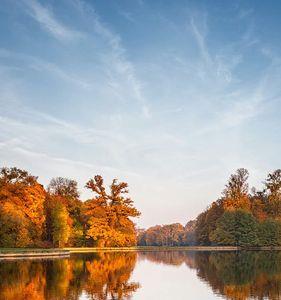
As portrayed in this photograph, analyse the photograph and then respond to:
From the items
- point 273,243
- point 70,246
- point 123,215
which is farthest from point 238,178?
point 70,246

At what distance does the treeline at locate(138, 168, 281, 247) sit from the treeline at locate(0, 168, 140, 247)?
1623cm

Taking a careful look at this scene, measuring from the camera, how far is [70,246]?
73.1 m

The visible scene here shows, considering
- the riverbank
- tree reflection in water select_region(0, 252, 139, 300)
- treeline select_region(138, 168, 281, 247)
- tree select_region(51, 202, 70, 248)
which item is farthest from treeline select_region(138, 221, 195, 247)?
tree reflection in water select_region(0, 252, 139, 300)

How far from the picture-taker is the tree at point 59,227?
214 ft

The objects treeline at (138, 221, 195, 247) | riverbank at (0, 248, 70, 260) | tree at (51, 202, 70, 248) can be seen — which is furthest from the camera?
treeline at (138, 221, 195, 247)

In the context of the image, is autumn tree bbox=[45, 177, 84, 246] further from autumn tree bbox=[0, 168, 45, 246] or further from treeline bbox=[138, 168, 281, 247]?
treeline bbox=[138, 168, 281, 247]

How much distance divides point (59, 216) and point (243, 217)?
31861 millimetres

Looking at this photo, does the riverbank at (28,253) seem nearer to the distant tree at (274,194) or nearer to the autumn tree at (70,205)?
the autumn tree at (70,205)

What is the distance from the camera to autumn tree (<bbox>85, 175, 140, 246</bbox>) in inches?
2840

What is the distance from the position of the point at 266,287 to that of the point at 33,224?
44.2 m

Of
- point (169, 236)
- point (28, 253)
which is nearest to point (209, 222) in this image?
point (28, 253)

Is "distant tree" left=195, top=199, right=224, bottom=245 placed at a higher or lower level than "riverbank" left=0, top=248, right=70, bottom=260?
higher

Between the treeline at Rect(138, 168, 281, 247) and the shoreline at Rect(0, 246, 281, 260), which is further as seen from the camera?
the treeline at Rect(138, 168, 281, 247)

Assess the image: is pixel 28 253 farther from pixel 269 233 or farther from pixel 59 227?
pixel 269 233
